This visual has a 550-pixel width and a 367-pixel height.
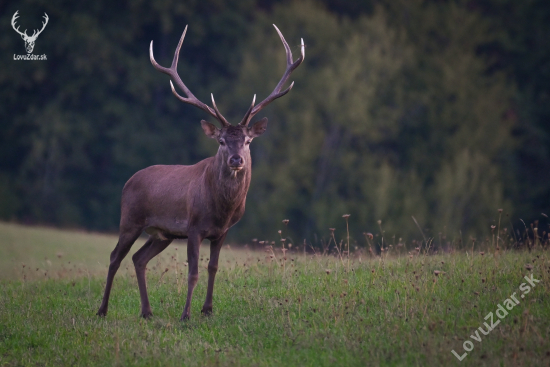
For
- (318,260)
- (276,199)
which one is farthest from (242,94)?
(318,260)

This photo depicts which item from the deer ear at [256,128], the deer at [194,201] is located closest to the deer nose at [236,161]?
the deer at [194,201]

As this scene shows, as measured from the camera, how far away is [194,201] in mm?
8234

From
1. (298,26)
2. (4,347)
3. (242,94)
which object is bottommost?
(4,347)

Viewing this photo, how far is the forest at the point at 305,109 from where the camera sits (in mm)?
30234

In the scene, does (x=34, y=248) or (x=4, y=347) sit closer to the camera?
(x=4, y=347)

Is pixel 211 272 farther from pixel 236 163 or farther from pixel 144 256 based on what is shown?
pixel 236 163

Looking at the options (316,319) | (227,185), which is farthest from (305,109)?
(316,319)

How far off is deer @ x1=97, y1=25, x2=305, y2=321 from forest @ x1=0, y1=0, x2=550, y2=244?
19905 mm

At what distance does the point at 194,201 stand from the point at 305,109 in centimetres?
2334

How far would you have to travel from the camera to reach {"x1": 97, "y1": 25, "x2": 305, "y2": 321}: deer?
26.4 ft

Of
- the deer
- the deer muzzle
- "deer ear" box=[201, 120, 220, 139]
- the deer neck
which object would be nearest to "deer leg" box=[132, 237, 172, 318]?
the deer

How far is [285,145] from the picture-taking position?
103ft

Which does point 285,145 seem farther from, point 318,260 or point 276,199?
point 318,260

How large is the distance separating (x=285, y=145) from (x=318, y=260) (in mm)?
22096
